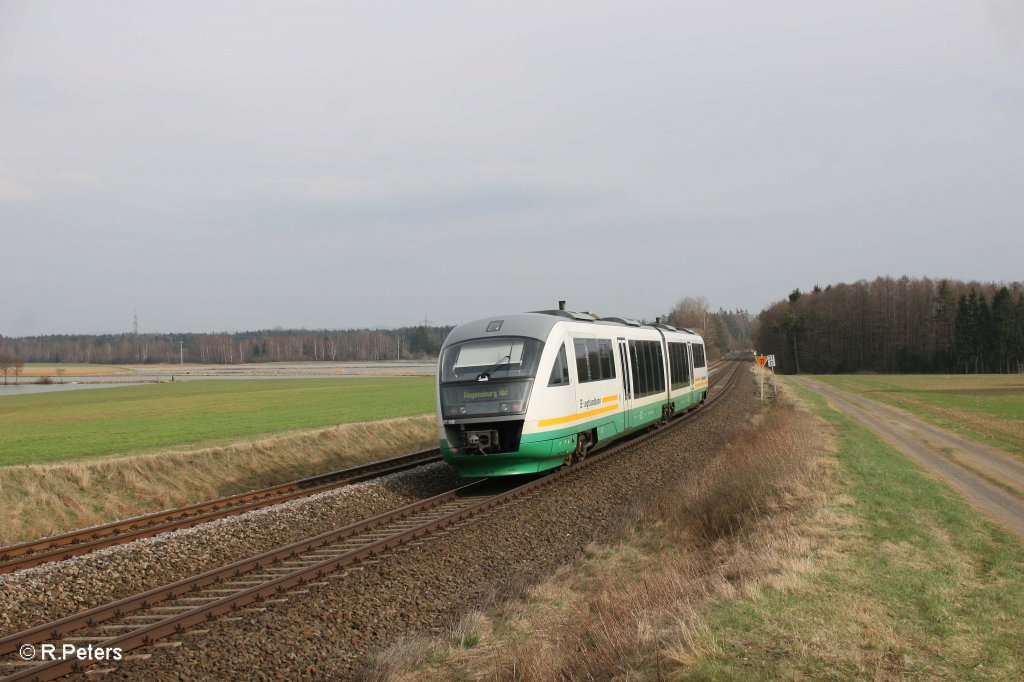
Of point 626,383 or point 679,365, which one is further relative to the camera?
point 679,365

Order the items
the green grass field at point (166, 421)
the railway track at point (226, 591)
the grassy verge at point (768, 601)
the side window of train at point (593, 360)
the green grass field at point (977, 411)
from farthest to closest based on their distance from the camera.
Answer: the green grass field at point (977, 411), the green grass field at point (166, 421), the side window of train at point (593, 360), the railway track at point (226, 591), the grassy verge at point (768, 601)

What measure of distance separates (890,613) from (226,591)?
744cm

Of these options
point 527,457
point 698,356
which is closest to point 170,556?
point 527,457

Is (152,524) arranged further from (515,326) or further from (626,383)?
(626,383)

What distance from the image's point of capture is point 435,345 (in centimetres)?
18012

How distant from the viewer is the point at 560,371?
15523 millimetres

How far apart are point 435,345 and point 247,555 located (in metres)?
170

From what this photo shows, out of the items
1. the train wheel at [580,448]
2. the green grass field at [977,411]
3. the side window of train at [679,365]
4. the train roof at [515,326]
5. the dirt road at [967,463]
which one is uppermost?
the train roof at [515,326]

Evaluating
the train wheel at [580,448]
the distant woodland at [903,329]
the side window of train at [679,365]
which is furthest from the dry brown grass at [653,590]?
the distant woodland at [903,329]

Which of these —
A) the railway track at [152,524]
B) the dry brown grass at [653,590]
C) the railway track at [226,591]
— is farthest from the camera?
the railway track at [152,524]

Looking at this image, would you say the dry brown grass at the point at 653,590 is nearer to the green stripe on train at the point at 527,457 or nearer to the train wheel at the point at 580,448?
the green stripe on train at the point at 527,457

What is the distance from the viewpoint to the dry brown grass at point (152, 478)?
45.7 feet

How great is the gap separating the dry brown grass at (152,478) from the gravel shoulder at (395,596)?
7.59m

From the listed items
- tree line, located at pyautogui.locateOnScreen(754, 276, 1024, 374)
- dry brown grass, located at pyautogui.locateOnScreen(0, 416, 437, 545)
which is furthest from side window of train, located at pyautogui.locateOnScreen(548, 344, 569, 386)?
tree line, located at pyautogui.locateOnScreen(754, 276, 1024, 374)
